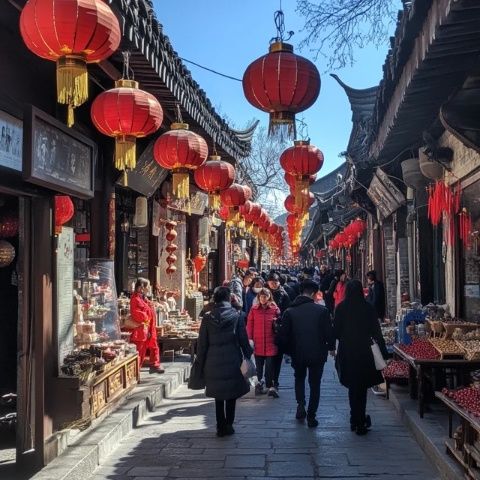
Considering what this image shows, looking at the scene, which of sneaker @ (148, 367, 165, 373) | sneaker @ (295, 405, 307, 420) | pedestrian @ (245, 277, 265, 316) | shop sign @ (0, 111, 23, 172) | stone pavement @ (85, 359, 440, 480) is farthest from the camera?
Result: pedestrian @ (245, 277, 265, 316)

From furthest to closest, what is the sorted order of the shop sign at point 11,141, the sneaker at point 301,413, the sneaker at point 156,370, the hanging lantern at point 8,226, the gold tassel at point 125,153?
the sneaker at point 156,370, the sneaker at point 301,413, the hanging lantern at point 8,226, the gold tassel at point 125,153, the shop sign at point 11,141

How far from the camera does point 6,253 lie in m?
6.98

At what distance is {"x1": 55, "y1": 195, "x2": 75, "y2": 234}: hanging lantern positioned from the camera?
6.10 m

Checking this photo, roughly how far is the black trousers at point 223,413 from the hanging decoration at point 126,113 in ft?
9.09

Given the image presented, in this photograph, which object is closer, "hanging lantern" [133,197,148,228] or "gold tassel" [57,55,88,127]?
"gold tassel" [57,55,88,127]

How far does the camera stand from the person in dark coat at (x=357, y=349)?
275 inches

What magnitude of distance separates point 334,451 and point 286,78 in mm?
3756

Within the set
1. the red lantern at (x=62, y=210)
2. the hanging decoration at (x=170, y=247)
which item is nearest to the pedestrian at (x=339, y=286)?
the hanging decoration at (x=170, y=247)

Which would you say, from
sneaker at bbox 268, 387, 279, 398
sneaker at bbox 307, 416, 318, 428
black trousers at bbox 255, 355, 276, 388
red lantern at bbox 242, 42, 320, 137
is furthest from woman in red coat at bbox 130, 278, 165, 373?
red lantern at bbox 242, 42, 320, 137

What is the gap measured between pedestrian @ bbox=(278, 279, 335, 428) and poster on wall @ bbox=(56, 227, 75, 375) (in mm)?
2509

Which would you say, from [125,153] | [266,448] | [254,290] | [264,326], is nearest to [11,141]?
[125,153]

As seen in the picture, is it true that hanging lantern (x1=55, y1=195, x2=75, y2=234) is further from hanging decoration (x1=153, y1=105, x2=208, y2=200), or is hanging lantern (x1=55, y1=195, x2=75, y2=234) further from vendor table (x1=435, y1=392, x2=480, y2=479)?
vendor table (x1=435, y1=392, x2=480, y2=479)

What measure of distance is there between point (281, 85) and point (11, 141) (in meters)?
2.68

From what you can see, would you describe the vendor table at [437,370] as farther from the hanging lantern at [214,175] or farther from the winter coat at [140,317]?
the hanging lantern at [214,175]
